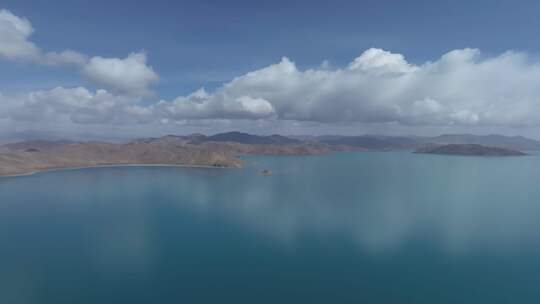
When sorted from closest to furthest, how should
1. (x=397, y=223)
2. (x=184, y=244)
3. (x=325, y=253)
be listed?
(x=325, y=253), (x=184, y=244), (x=397, y=223)

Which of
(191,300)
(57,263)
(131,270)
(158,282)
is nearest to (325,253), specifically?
(191,300)

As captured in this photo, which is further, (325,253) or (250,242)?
(250,242)

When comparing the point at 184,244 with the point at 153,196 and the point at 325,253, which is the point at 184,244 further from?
the point at 153,196

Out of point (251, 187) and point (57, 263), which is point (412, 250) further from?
point (251, 187)

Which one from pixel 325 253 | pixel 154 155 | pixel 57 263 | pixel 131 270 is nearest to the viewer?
pixel 131 270

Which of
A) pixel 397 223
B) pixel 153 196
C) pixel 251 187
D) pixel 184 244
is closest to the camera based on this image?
pixel 184 244

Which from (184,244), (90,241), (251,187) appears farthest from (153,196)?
(184,244)
